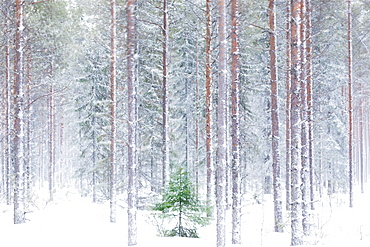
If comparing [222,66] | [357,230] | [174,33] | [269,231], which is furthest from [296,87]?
[174,33]

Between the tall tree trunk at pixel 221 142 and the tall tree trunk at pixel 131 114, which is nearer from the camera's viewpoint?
the tall tree trunk at pixel 221 142

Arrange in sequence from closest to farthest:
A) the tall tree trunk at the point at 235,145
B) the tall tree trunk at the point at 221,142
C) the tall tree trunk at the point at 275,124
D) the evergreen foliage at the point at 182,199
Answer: the tall tree trunk at the point at 221,142, the evergreen foliage at the point at 182,199, the tall tree trunk at the point at 235,145, the tall tree trunk at the point at 275,124

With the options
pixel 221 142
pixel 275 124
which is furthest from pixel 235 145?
pixel 275 124

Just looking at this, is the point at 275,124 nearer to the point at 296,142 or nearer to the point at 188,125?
the point at 296,142

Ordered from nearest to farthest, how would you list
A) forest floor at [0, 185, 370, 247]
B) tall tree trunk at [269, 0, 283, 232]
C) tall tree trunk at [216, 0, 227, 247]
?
tall tree trunk at [216, 0, 227, 247] < forest floor at [0, 185, 370, 247] < tall tree trunk at [269, 0, 283, 232]

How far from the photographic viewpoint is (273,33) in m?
12.8

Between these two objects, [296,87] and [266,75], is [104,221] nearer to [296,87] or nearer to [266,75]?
[296,87]

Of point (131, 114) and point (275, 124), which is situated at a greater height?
point (131, 114)

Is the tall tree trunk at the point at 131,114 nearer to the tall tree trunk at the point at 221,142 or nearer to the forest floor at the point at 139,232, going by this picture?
the forest floor at the point at 139,232

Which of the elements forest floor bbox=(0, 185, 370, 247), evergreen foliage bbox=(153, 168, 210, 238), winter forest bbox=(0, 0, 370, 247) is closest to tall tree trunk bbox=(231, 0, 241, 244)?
winter forest bbox=(0, 0, 370, 247)

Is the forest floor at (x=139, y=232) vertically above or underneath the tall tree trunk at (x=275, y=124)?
underneath

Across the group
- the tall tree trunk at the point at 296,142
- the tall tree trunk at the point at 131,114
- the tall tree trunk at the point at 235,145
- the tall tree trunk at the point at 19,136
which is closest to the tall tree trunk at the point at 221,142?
the tall tree trunk at the point at 235,145

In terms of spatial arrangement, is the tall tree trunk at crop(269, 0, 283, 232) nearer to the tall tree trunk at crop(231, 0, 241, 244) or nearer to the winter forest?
the winter forest

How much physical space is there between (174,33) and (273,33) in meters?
8.51
